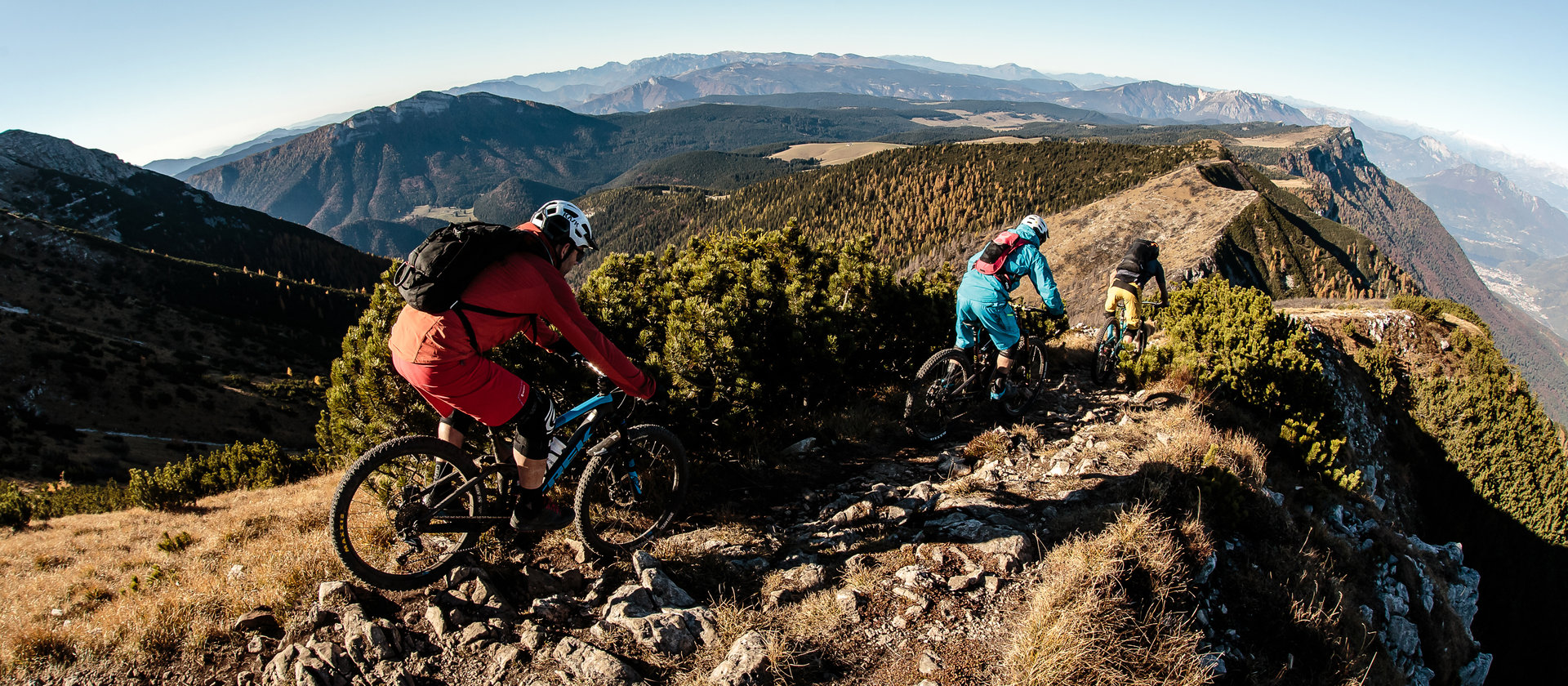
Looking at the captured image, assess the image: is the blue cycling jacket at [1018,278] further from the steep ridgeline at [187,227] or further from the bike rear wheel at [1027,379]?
the steep ridgeline at [187,227]

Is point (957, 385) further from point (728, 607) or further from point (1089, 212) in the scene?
point (1089, 212)

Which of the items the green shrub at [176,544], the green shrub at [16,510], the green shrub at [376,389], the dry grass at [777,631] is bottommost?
the green shrub at [16,510]

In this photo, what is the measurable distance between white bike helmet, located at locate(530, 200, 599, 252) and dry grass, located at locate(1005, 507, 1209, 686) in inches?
170

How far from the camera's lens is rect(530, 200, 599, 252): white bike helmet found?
4.98m

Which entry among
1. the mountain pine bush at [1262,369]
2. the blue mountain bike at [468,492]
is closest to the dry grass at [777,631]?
the blue mountain bike at [468,492]

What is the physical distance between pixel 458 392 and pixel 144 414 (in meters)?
75.7

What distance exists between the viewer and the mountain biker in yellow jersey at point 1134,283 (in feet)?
39.4

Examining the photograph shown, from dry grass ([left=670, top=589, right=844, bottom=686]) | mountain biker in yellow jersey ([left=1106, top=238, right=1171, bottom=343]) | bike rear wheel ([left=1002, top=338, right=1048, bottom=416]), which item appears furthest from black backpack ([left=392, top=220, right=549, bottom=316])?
mountain biker in yellow jersey ([left=1106, top=238, right=1171, bottom=343])

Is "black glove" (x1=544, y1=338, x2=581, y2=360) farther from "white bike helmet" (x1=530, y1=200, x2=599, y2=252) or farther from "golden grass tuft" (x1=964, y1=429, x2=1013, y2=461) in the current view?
"golden grass tuft" (x1=964, y1=429, x2=1013, y2=461)

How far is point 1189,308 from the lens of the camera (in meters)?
14.7

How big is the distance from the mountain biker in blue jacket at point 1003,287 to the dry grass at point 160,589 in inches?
304

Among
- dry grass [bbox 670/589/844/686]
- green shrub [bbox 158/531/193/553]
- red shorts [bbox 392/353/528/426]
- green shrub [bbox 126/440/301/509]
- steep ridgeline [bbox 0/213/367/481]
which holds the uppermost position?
red shorts [bbox 392/353/528/426]

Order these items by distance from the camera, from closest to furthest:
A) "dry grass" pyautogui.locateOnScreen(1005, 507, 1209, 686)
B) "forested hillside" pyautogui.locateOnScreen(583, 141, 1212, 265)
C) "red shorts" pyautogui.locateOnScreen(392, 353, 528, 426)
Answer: "dry grass" pyautogui.locateOnScreen(1005, 507, 1209, 686)
"red shorts" pyautogui.locateOnScreen(392, 353, 528, 426)
"forested hillside" pyautogui.locateOnScreen(583, 141, 1212, 265)

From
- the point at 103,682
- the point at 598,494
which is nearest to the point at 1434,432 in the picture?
the point at 598,494
